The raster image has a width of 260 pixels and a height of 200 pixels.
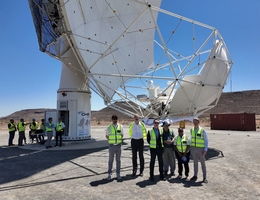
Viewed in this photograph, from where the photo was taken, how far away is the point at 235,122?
1325 inches

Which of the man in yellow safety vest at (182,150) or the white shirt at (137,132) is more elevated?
the white shirt at (137,132)

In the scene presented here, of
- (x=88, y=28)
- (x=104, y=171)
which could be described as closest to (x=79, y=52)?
(x=88, y=28)

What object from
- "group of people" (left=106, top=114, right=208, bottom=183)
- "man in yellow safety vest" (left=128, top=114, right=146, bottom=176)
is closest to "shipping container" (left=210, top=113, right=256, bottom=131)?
"group of people" (left=106, top=114, right=208, bottom=183)

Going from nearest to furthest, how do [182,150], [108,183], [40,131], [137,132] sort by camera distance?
1. [108,183]
2. [182,150]
3. [137,132]
4. [40,131]

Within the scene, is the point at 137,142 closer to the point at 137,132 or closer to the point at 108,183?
the point at 137,132

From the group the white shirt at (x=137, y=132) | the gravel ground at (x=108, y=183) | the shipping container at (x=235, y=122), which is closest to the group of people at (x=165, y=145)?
the white shirt at (x=137, y=132)

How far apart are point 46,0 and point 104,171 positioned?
976 centimetres

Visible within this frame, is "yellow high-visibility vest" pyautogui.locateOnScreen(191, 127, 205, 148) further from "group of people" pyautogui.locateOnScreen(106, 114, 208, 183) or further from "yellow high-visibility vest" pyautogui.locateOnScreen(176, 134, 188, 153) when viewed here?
"yellow high-visibility vest" pyautogui.locateOnScreen(176, 134, 188, 153)

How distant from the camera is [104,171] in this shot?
27.6 feet

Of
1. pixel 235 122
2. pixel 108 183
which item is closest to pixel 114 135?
pixel 108 183

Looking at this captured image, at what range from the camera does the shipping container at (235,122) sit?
32625 millimetres

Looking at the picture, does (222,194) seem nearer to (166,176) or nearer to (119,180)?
(166,176)

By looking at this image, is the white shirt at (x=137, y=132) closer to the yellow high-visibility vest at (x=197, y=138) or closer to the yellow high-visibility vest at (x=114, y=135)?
the yellow high-visibility vest at (x=114, y=135)

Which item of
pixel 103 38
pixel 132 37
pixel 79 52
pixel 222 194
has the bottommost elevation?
pixel 222 194
